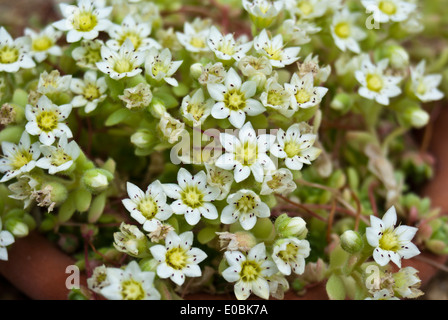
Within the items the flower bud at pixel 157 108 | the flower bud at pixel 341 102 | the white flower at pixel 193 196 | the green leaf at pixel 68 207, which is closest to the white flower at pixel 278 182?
the white flower at pixel 193 196

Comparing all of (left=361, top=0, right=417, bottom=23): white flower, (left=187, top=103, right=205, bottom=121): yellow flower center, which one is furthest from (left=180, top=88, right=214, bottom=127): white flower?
(left=361, top=0, right=417, bottom=23): white flower

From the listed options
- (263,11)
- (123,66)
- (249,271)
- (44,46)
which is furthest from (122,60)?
(249,271)

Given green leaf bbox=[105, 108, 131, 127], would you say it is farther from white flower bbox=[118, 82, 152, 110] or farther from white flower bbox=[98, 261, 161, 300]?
white flower bbox=[98, 261, 161, 300]

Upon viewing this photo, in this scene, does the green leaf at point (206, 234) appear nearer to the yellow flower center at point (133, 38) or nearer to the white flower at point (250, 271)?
the white flower at point (250, 271)

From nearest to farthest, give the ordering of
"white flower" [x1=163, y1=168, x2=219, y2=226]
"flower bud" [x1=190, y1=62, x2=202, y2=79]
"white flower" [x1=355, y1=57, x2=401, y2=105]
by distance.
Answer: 1. "white flower" [x1=163, y1=168, x2=219, y2=226]
2. "flower bud" [x1=190, y1=62, x2=202, y2=79]
3. "white flower" [x1=355, y1=57, x2=401, y2=105]

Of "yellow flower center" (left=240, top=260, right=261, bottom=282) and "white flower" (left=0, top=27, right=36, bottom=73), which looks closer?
Result: "yellow flower center" (left=240, top=260, right=261, bottom=282)

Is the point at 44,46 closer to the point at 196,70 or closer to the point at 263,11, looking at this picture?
the point at 196,70
